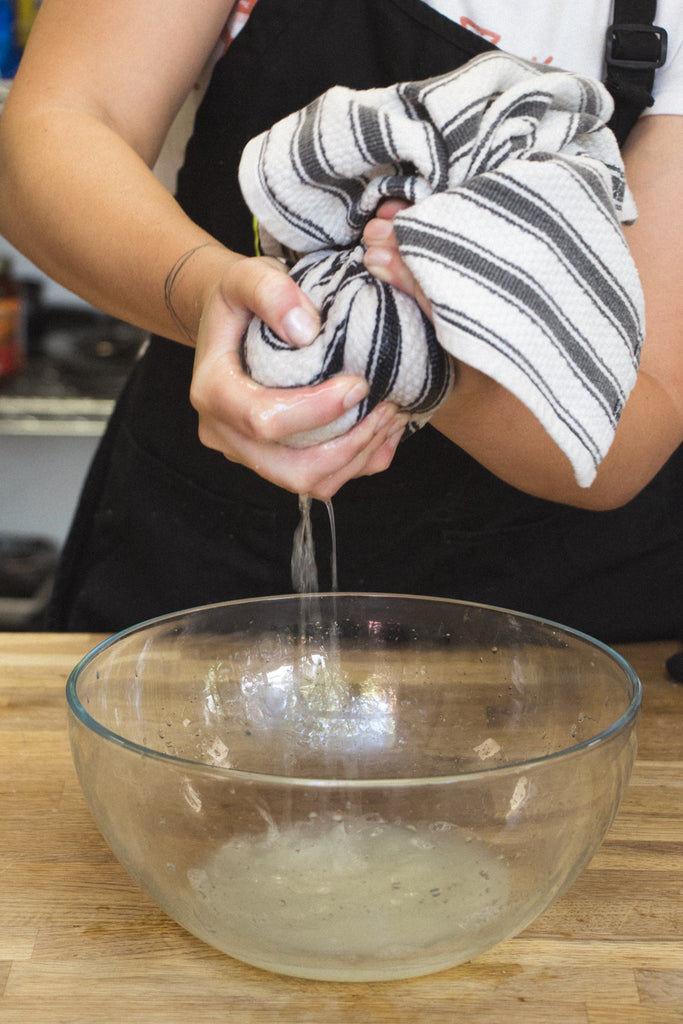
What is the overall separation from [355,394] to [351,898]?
0.71ft

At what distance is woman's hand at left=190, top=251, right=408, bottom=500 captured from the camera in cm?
45

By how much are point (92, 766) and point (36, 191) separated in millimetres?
441

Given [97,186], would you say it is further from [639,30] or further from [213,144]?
[639,30]

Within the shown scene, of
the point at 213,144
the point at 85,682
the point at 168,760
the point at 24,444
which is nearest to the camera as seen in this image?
the point at 168,760

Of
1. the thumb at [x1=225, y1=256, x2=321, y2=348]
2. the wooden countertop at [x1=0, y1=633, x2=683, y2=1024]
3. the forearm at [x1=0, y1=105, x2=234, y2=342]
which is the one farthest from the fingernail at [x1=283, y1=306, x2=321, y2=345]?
the wooden countertop at [x1=0, y1=633, x2=683, y2=1024]

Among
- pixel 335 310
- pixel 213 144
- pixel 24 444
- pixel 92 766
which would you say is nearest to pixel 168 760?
pixel 92 766

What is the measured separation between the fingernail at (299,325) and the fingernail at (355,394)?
0.03 m

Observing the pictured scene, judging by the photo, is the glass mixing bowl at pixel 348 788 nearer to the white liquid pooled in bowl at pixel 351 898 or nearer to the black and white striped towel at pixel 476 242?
the white liquid pooled in bowl at pixel 351 898

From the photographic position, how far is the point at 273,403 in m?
0.46

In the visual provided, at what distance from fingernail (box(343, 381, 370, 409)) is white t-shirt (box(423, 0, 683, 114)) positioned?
0.45 meters

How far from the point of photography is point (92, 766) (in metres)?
0.45

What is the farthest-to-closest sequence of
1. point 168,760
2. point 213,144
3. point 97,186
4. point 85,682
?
point 213,144, point 97,186, point 85,682, point 168,760

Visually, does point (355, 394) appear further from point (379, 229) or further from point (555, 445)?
point (555, 445)

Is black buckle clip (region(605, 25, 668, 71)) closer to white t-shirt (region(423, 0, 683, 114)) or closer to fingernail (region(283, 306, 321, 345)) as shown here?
white t-shirt (region(423, 0, 683, 114))
